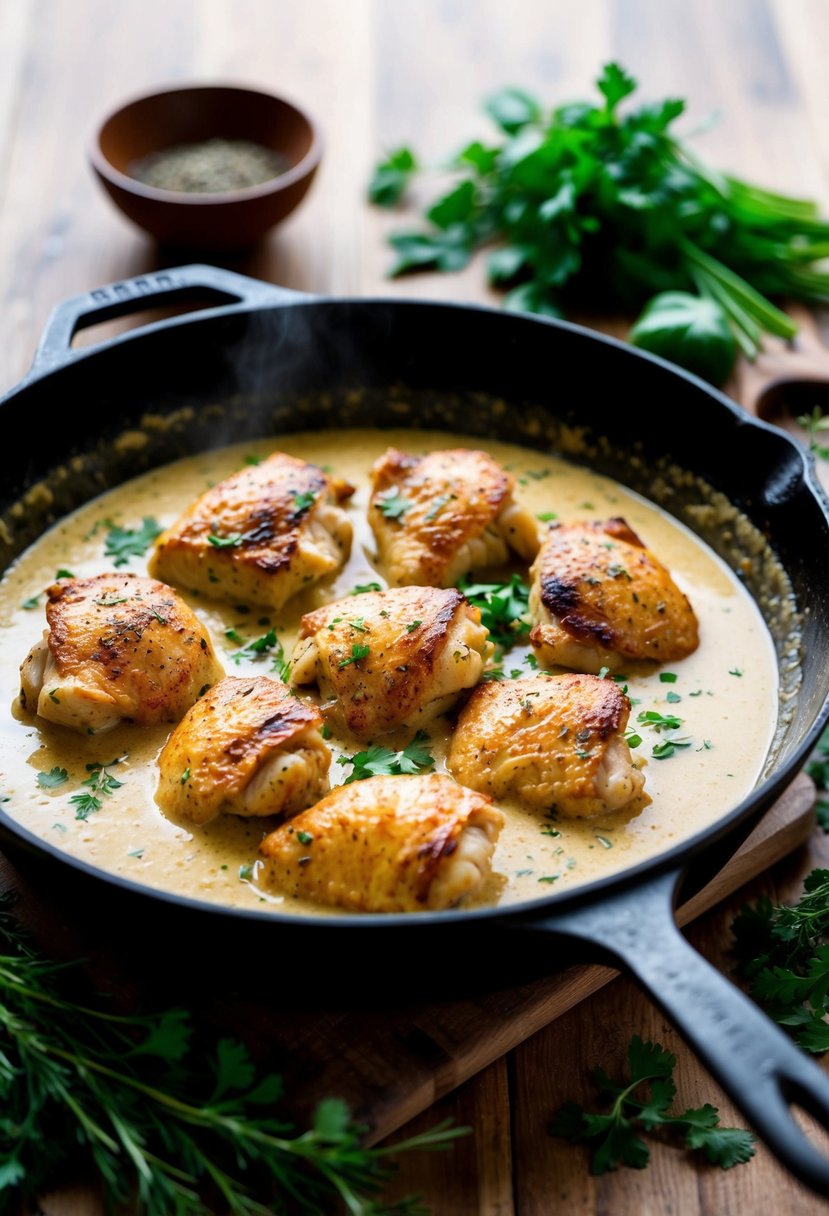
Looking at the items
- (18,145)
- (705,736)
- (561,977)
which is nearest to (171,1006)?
(561,977)

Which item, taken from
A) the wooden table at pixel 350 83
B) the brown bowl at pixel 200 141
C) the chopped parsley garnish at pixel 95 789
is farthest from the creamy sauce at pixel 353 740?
the brown bowl at pixel 200 141

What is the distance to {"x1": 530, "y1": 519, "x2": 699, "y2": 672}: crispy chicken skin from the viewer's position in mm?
3312

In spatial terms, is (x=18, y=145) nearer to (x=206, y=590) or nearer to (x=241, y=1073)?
(x=206, y=590)

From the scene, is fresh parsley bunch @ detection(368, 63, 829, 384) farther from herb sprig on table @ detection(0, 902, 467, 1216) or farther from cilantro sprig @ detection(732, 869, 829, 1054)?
herb sprig on table @ detection(0, 902, 467, 1216)

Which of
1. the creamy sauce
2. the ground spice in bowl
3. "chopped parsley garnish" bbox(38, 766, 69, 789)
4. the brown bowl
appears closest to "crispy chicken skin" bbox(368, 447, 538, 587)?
the creamy sauce

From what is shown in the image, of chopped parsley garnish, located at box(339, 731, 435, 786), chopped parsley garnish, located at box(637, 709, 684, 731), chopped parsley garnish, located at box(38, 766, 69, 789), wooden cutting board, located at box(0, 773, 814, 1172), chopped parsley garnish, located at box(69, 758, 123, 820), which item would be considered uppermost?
chopped parsley garnish, located at box(637, 709, 684, 731)

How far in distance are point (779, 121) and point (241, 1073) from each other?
506 centimetres

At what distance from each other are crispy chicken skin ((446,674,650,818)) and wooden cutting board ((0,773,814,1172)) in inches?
15.4

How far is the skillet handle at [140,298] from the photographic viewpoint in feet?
12.1

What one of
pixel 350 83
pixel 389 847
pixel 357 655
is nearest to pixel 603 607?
pixel 357 655

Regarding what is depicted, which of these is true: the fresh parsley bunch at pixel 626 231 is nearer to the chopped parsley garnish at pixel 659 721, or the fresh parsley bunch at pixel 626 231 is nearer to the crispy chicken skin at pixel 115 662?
the chopped parsley garnish at pixel 659 721

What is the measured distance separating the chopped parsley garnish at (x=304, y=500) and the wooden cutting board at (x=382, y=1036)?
4.21 ft

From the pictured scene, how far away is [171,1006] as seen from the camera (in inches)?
106

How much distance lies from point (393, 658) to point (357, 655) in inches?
3.5
